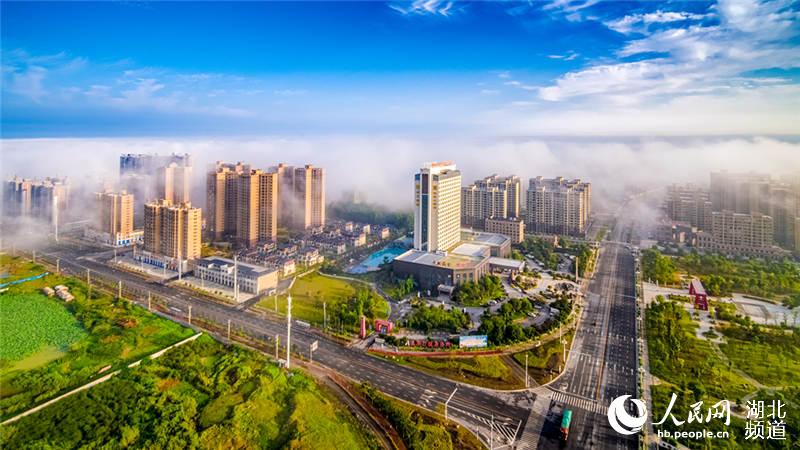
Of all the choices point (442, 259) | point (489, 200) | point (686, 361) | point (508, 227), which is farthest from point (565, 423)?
point (489, 200)

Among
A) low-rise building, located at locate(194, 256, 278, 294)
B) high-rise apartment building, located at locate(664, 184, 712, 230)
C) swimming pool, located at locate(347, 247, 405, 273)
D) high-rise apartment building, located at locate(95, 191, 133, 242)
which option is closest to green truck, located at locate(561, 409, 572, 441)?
low-rise building, located at locate(194, 256, 278, 294)

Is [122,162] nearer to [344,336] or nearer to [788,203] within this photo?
[344,336]

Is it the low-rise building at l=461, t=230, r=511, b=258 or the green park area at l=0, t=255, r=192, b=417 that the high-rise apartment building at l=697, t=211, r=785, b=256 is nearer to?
the low-rise building at l=461, t=230, r=511, b=258

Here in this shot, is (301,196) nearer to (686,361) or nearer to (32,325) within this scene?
(32,325)

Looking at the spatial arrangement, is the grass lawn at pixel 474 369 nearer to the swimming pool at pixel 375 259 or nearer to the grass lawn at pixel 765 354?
the grass lawn at pixel 765 354

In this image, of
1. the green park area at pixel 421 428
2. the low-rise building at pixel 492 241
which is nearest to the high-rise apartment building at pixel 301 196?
the low-rise building at pixel 492 241
